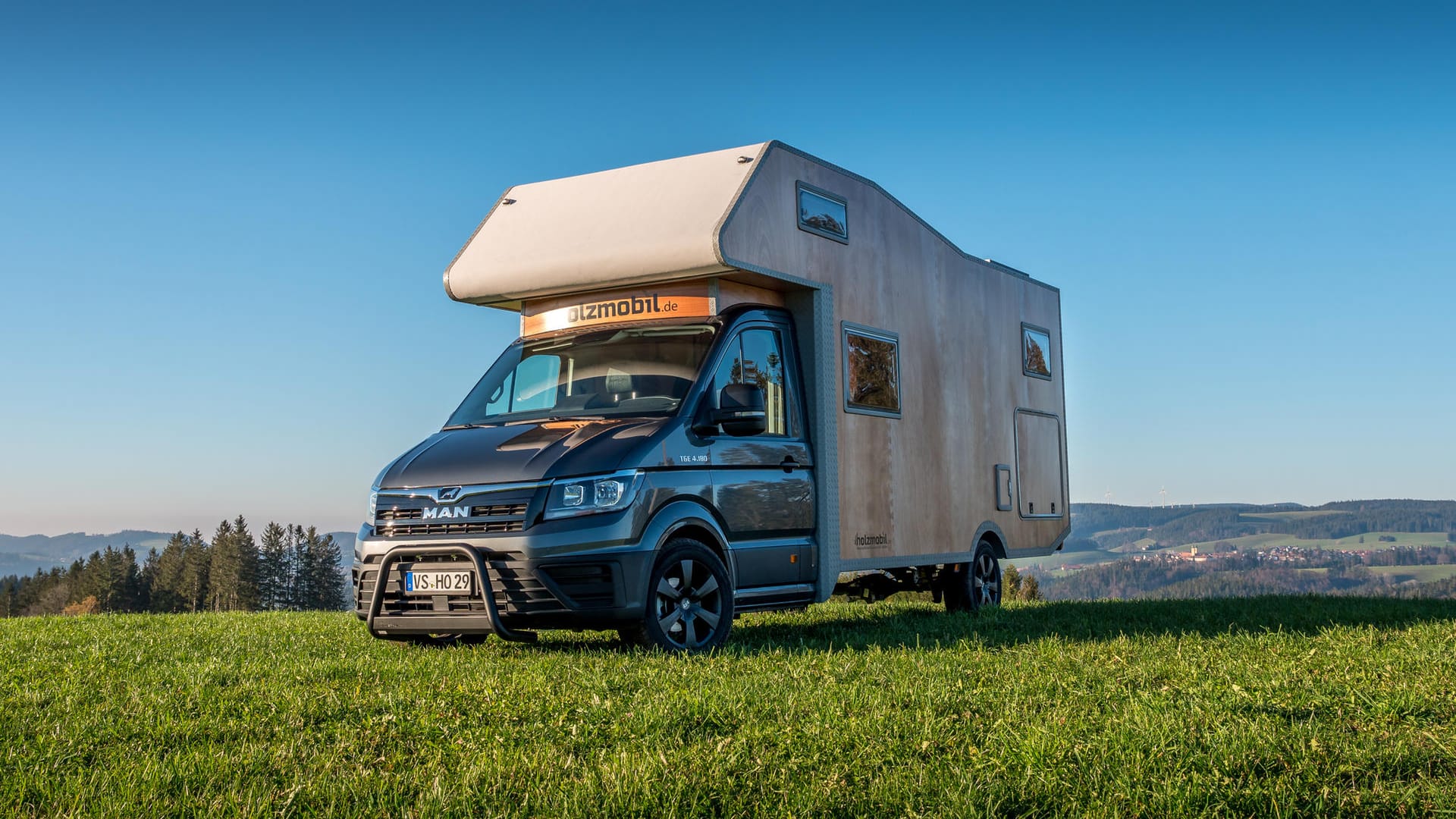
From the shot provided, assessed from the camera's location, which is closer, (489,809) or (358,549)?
(489,809)

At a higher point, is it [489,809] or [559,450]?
[559,450]

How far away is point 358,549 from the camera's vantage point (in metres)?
8.70

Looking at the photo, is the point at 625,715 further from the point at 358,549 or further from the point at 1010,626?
the point at 1010,626

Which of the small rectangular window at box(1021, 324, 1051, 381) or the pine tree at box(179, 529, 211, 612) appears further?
the pine tree at box(179, 529, 211, 612)

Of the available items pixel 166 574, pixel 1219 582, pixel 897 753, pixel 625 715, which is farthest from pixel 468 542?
pixel 1219 582

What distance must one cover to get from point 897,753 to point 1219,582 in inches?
5675

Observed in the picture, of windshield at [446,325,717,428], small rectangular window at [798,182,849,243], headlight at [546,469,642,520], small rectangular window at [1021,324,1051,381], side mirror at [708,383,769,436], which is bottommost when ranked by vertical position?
headlight at [546,469,642,520]

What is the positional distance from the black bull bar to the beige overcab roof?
262 cm

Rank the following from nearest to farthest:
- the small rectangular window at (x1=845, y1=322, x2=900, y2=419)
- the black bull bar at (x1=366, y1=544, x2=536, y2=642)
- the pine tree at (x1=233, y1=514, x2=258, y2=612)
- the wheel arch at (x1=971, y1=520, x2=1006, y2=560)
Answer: the black bull bar at (x1=366, y1=544, x2=536, y2=642)
the small rectangular window at (x1=845, y1=322, x2=900, y2=419)
the wheel arch at (x1=971, y1=520, x2=1006, y2=560)
the pine tree at (x1=233, y1=514, x2=258, y2=612)

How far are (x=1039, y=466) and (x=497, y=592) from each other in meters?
8.53

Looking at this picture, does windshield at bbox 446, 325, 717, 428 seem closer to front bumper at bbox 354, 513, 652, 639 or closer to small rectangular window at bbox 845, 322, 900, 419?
front bumper at bbox 354, 513, 652, 639

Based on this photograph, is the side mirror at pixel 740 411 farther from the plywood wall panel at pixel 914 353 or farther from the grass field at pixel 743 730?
the grass field at pixel 743 730

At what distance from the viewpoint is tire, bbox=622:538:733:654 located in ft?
27.5

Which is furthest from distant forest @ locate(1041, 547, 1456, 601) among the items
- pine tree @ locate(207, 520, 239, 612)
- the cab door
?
the cab door
